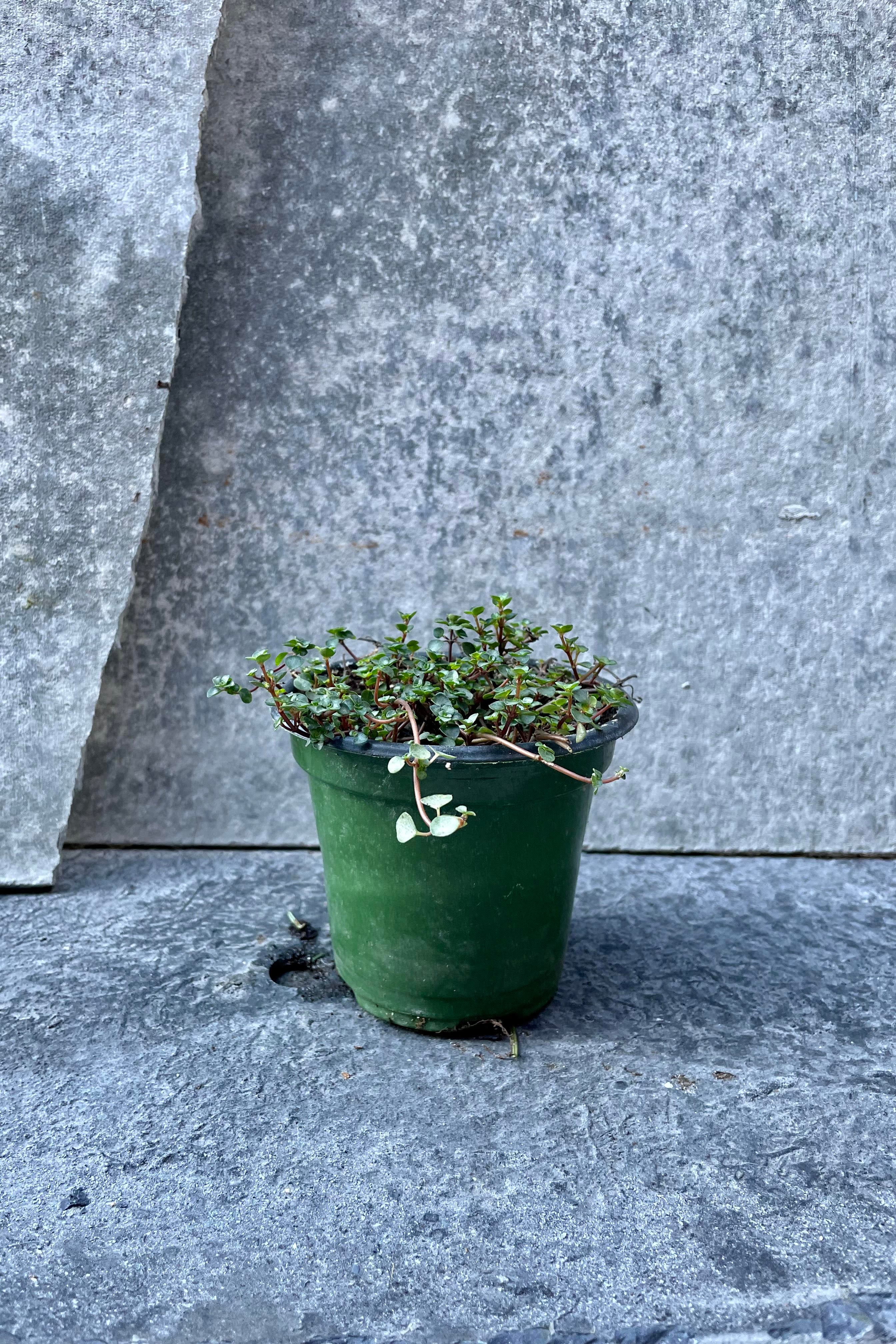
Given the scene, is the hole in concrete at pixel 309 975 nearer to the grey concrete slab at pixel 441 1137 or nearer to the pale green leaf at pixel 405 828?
the grey concrete slab at pixel 441 1137

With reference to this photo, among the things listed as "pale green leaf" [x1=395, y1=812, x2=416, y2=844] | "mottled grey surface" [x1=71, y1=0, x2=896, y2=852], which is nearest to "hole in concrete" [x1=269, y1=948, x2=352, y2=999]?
"mottled grey surface" [x1=71, y1=0, x2=896, y2=852]

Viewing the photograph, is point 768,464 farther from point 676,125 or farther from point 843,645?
point 676,125

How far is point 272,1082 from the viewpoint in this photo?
1758 mm

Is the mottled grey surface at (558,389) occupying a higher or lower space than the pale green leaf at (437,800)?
higher

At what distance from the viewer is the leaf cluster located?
176 centimetres

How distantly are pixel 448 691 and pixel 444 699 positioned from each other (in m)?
0.04

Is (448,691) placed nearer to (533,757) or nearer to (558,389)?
(533,757)

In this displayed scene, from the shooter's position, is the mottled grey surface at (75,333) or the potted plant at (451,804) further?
the mottled grey surface at (75,333)

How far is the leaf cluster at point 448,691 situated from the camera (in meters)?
1.76

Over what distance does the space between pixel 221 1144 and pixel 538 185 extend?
1.90 meters

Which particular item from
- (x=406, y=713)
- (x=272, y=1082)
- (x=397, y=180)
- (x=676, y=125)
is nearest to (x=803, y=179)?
(x=676, y=125)

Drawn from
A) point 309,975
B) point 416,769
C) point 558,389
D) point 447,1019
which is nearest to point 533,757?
point 416,769

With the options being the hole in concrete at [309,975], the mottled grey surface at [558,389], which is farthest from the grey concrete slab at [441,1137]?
the mottled grey surface at [558,389]

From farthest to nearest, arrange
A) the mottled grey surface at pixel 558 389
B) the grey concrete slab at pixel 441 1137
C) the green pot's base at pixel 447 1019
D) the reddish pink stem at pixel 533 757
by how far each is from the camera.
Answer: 1. the mottled grey surface at pixel 558 389
2. the green pot's base at pixel 447 1019
3. the reddish pink stem at pixel 533 757
4. the grey concrete slab at pixel 441 1137
